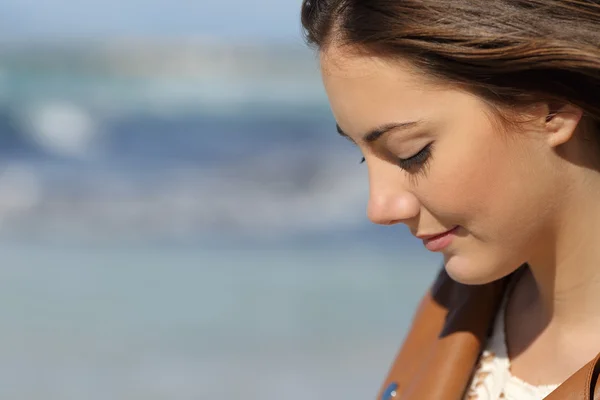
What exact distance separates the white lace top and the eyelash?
0.54 metres

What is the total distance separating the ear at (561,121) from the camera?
196 cm

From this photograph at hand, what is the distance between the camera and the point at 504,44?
188 centimetres

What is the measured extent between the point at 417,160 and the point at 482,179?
13 centimetres

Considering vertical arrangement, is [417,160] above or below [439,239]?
above

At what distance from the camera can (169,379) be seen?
5531 mm

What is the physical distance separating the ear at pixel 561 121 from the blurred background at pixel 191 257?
615 millimetres

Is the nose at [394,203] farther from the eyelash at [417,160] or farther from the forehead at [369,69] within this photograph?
the forehead at [369,69]

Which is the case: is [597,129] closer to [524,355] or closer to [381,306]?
[524,355]

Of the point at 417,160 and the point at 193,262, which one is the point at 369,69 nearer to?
the point at 417,160


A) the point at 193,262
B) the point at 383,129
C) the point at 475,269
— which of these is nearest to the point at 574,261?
the point at 475,269

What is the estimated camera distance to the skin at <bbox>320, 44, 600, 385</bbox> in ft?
6.36

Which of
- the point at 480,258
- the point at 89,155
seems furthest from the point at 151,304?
the point at 89,155

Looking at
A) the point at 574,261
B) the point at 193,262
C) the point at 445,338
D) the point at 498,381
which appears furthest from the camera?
the point at 193,262

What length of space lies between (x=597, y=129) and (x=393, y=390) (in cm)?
80
